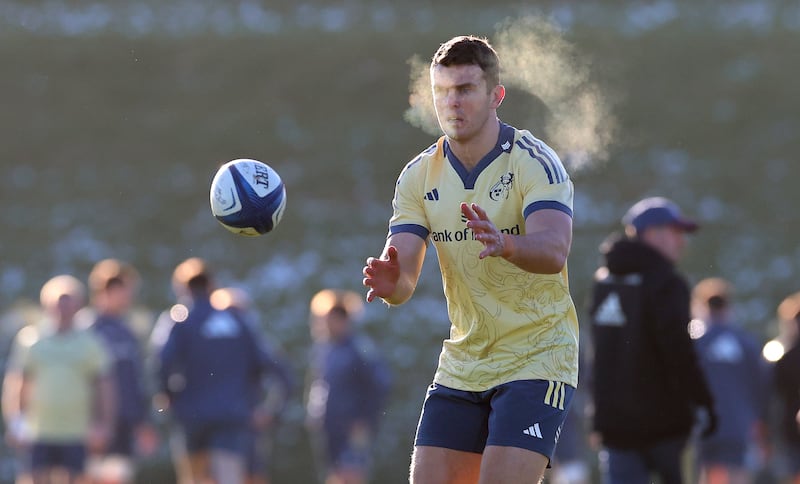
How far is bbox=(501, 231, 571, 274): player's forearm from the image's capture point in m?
4.88

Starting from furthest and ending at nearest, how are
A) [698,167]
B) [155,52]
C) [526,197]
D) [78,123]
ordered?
[155,52]
[78,123]
[698,167]
[526,197]

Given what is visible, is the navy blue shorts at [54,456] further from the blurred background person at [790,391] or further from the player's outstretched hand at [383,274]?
the player's outstretched hand at [383,274]

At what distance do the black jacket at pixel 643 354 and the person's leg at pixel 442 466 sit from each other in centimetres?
351

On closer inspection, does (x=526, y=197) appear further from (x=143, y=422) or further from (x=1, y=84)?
(x=1, y=84)

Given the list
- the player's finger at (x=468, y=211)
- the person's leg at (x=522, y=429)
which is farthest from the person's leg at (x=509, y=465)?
the player's finger at (x=468, y=211)

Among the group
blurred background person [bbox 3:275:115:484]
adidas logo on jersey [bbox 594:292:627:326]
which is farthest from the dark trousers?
blurred background person [bbox 3:275:115:484]

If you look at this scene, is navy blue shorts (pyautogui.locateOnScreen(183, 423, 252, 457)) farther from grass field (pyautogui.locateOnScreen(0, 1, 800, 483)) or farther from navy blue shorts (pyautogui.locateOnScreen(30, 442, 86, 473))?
grass field (pyautogui.locateOnScreen(0, 1, 800, 483))

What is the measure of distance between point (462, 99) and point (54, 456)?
8.35 m

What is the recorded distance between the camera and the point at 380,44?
3184 centimetres

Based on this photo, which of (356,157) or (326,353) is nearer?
(326,353)

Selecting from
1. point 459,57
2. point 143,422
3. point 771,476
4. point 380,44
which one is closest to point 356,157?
point 380,44

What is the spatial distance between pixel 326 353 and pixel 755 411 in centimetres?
443

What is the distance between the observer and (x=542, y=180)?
17.3 ft

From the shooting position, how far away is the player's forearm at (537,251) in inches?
192
